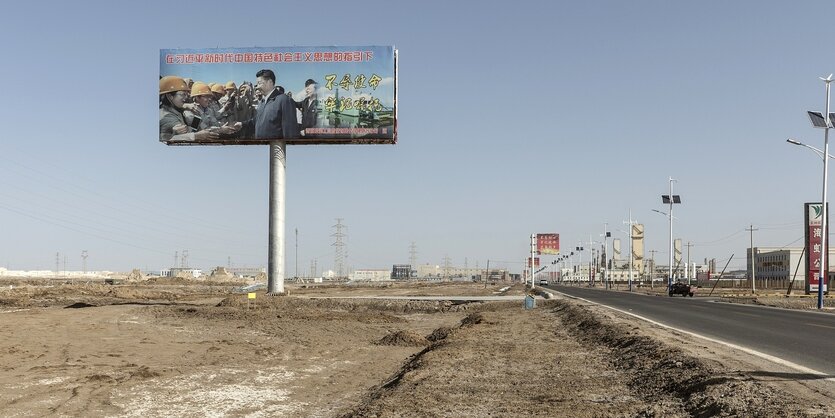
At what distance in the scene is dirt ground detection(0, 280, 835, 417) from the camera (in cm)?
935

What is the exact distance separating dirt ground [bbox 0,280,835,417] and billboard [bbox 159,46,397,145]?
70.7ft

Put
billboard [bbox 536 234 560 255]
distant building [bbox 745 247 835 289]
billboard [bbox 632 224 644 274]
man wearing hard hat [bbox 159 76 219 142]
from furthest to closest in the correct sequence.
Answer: billboard [bbox 632 224 644 274] → billboard [bbox 536 234 560 255] → distant building [bbox 745 247 835 289] → man wearing hard hat [bbox 159 76 219 142]

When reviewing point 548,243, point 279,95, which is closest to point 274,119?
point 279,95

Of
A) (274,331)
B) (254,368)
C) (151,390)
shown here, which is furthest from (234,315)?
(151,390)

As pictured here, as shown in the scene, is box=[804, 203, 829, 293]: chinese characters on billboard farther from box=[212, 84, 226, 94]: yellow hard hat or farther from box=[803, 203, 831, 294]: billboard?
box=[212, 84, 226, 94]: yellow hard hat

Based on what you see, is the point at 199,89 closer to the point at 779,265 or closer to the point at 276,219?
the point at 276,219

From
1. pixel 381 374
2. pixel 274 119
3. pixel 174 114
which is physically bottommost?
pixel 381 374

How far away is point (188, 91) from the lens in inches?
1785

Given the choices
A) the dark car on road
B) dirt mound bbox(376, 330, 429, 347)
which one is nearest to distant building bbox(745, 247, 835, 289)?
the dark car on road

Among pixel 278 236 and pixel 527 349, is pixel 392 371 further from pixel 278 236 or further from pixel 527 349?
pixel 278 236

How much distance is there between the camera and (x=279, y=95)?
45.0 m

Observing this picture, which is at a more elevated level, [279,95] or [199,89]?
[199,89]

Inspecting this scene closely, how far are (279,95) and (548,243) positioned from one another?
9329cm

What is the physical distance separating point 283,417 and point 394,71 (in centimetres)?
3775
